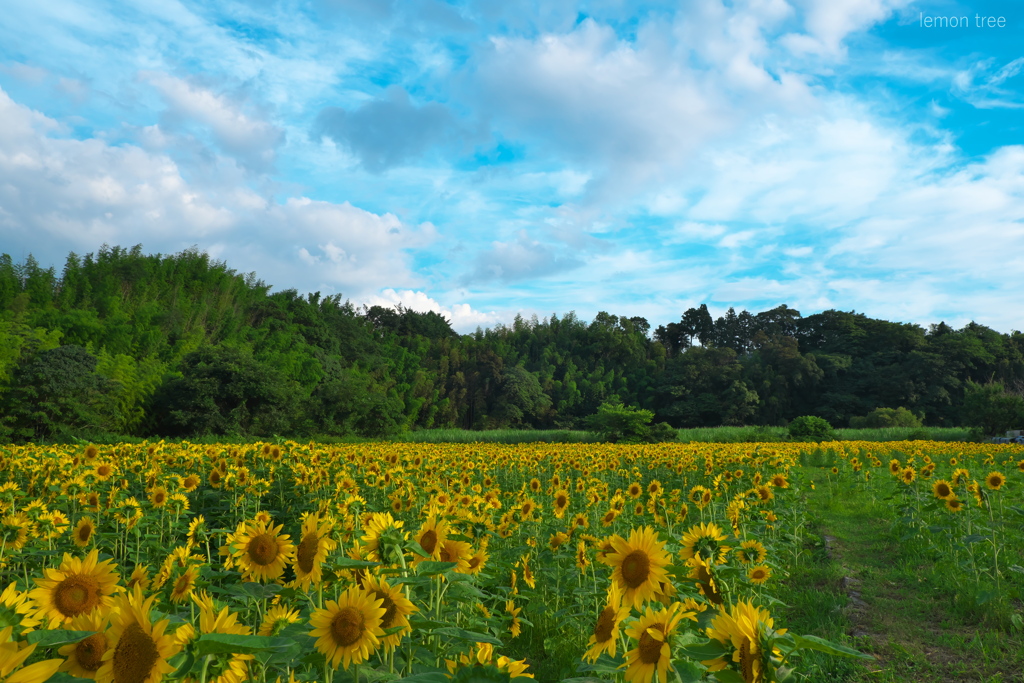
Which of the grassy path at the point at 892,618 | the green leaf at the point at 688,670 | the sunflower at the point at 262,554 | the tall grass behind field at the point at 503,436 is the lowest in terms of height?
the tall grass behind field at the point at 503,436

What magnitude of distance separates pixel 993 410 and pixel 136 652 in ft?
118

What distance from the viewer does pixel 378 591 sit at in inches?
63.5

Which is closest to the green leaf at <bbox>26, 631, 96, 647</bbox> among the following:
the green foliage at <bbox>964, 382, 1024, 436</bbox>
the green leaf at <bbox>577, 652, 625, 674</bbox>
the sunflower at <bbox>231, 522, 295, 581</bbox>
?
the sunflower at <bbox>231, 522, 295, 581</bbox>

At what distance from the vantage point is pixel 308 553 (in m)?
1.74

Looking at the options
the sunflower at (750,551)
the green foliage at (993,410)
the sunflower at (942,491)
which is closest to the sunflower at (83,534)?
the sunflower at (750,551)

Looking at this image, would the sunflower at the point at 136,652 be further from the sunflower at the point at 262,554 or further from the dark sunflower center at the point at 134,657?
the sunflower at the point at 262,554

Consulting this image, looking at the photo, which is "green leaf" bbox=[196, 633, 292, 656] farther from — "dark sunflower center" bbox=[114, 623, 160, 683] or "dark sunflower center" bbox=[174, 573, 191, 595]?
"dark sunflower center" bbox=[174, 573, 191, 595]

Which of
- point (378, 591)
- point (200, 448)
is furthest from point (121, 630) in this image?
point (200, 448)

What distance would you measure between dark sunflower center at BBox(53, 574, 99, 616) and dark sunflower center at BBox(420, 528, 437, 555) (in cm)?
95

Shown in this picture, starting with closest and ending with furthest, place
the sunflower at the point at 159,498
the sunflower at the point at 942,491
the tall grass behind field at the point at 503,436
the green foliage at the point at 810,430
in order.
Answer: the sunflower at the point at 159,498 → the sunflower at the point at 942,491 → the green foliage at the point at 810,430 → the tall grass behind field at the point at 503,436

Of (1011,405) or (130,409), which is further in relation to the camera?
Result: (1011,405)

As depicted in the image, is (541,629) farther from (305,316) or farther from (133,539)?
(305,316)

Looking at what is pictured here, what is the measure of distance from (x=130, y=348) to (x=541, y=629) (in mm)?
25453

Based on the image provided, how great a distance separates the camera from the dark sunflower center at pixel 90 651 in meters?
1.12
